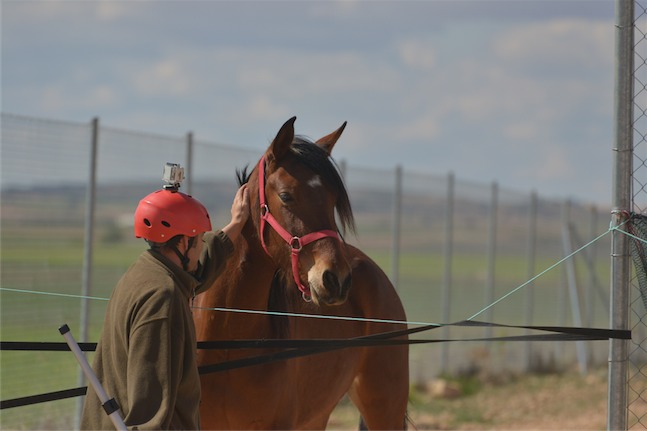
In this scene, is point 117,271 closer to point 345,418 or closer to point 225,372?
point 345,418

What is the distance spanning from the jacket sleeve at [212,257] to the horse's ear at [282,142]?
0.54m

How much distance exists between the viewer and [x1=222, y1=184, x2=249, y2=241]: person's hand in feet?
Answer: 14.6

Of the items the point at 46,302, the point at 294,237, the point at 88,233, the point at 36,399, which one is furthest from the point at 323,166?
the point at 46,302

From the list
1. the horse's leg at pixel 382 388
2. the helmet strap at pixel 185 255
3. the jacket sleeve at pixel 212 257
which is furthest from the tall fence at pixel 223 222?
the horse's leg at pixel 382 388

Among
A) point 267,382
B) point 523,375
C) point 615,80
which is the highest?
point 615,80

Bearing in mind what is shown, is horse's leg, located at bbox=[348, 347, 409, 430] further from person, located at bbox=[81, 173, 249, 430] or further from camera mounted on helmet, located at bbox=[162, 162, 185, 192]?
person, located at bbox=[81, 173, 249, 430]

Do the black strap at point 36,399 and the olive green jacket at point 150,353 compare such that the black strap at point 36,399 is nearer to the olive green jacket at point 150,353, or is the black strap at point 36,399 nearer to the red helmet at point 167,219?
the olive green jacket at point 150,353

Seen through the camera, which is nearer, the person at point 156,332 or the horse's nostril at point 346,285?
the person at point 156,332

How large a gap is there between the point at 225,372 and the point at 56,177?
4458mm

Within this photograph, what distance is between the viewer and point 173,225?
321 cm

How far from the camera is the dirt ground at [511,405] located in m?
10.4

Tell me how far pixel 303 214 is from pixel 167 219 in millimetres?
1223

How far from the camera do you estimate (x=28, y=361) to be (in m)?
8.30

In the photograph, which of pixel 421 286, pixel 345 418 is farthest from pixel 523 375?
pixel 345 418
